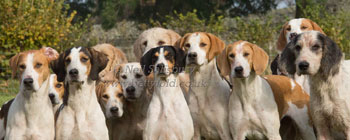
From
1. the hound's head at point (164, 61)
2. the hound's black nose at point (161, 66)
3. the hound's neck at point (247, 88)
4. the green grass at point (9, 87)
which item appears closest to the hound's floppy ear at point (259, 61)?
the hound's neck at point (247, 88)

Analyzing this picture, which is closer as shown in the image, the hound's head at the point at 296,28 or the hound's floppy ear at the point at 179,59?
the hound's floppy ear at the point at 179,59

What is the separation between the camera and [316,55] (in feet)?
18.6

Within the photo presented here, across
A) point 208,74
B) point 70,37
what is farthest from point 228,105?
point 70,37

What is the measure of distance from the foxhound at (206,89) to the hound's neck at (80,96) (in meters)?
1.31

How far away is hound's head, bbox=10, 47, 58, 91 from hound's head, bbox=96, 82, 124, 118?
4.45 feet

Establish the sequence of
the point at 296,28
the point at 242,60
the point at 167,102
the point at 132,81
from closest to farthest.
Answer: the point at 242,60 < the point at 167,102 < the point at 132,81 < the point at 296,28

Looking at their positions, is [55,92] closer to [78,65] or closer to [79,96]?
[79,96]

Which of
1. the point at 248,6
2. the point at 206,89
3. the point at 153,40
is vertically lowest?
the point at 206,89

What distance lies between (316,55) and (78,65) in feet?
8.95

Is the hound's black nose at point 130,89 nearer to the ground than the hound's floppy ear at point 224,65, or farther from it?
nearer to the ground

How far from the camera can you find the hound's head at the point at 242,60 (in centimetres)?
597

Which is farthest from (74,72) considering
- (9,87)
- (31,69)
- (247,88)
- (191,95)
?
(9,87)

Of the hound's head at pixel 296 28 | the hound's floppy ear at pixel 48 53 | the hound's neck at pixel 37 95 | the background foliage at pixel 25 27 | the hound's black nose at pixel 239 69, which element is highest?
the background foliage at pixel 25 27

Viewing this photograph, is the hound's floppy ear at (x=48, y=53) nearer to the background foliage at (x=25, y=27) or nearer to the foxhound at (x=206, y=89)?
the foxhound at (x=206, y=89)
